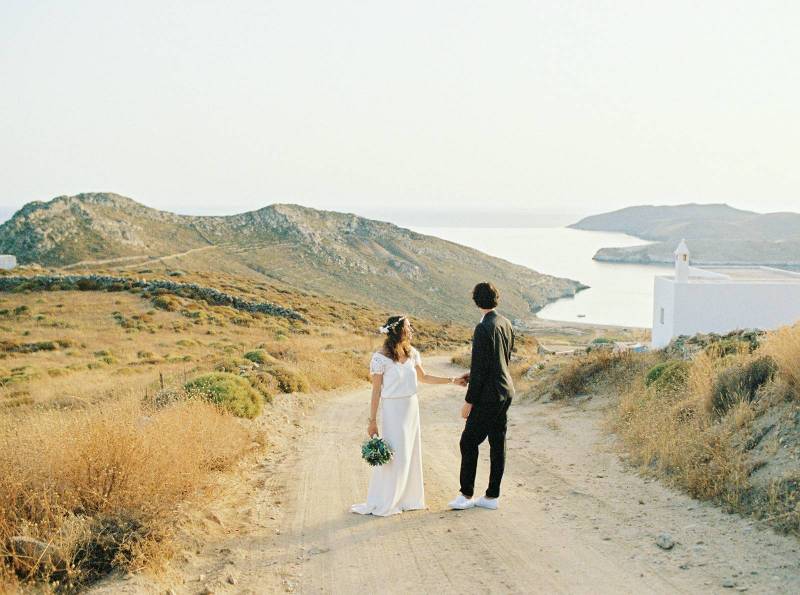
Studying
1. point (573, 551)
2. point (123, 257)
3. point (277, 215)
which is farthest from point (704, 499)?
point (277, 215)

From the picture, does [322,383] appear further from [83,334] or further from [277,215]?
[277,215]

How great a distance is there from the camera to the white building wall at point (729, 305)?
2805 cm

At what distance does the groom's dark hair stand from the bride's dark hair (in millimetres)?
752

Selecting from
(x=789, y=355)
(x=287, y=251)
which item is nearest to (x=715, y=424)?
(x=789, y=355)

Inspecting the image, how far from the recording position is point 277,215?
113875 mm

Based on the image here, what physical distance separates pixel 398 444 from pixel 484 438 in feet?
2.76

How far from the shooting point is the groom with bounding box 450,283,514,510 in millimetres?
6785

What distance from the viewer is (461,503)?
7188 millimetres

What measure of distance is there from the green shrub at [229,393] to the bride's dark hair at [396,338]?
535 cm

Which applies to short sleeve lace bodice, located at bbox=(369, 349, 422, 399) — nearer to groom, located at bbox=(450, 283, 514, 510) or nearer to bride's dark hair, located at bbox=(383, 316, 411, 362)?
bride's dark hair, located at bbox=(383, 316, 411, 362)

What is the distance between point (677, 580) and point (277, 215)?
112 meters

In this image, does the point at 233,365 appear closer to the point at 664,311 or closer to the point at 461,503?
the point at 461,503

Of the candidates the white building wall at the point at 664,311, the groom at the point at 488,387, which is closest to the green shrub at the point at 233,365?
the groom at the point at 488,387

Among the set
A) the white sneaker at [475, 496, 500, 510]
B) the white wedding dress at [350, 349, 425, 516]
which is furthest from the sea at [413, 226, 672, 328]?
the white wedding dress at [350, 349, 425, 516]
